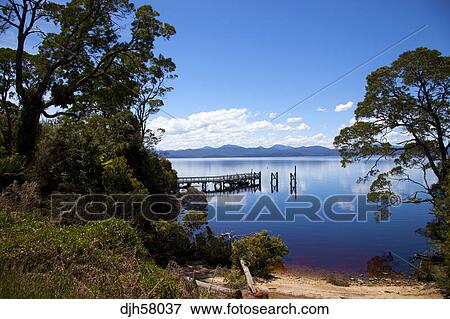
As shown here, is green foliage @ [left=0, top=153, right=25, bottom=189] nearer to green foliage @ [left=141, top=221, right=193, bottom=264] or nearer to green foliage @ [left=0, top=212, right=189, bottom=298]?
green foliage @ [left=0, top=212, right=189, bottom=298]

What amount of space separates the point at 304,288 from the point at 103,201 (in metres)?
6.79

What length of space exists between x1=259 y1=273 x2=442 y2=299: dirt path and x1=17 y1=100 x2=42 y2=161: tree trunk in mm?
9978

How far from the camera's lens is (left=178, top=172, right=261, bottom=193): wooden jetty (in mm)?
46656

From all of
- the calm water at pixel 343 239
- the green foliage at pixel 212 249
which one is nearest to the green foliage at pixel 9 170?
the green foliage at pixel 212 249

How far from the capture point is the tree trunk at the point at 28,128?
13312 millimetres

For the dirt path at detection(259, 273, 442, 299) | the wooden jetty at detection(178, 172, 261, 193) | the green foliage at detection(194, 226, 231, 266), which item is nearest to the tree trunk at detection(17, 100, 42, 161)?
the green foliage at detection(194, 226, 231, 266)

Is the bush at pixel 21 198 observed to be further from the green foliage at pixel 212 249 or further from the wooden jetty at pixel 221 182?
the wooden jetty at pixel 221 182

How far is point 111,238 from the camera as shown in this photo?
7.58 meters

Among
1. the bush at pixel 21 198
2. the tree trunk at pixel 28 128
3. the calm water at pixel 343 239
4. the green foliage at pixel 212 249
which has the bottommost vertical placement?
the calm water at pixel 343 239

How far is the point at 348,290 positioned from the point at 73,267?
861 cm

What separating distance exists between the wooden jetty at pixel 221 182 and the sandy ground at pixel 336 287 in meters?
32.2

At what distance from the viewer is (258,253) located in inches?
490

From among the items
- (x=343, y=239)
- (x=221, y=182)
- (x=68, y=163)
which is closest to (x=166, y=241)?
(x=68, y=163)
